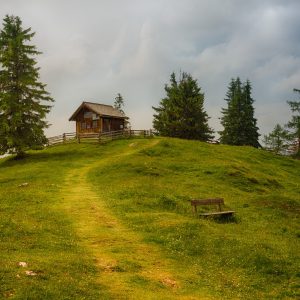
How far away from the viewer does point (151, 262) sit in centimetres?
1706

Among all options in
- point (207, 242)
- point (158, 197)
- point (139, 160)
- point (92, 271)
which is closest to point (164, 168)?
point (139, 160)

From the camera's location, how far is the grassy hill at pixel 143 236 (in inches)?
557

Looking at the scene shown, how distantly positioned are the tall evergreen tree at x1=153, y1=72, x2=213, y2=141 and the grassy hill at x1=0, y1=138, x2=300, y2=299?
104 ft

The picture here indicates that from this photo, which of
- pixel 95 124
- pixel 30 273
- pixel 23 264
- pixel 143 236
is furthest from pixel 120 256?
pixel 95 124

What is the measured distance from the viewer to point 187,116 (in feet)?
252

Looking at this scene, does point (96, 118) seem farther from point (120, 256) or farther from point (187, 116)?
point (120, 256)

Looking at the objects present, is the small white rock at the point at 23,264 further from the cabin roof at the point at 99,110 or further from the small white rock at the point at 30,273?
the cabin roof at the point at 99,110

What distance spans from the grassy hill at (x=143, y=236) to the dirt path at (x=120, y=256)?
41 millimetres

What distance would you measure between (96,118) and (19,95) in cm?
1950

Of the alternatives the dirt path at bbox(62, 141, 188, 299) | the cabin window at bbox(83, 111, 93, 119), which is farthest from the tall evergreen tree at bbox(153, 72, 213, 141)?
the dirt path at bbox(62, 141, 188, 299)

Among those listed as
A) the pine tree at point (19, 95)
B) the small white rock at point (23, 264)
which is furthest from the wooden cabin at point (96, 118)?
the small white rock at point (23, 264)

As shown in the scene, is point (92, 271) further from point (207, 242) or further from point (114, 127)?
point (114, 127)

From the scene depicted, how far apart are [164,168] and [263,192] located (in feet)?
34.1

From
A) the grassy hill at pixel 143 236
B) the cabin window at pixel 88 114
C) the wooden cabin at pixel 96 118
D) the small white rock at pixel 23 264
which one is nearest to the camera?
the grassy hill at pixel 143 236
